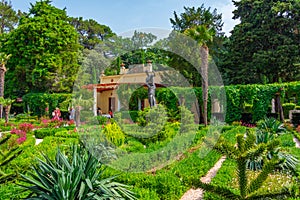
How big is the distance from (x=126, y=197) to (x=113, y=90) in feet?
76.8

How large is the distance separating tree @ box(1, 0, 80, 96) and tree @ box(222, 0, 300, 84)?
56.0ft

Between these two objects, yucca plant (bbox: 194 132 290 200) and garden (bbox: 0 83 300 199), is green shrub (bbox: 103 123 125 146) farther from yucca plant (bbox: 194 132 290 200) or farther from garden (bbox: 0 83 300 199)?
yucca plant (bbox: 194 132 290 200)

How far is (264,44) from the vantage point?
26078 mm

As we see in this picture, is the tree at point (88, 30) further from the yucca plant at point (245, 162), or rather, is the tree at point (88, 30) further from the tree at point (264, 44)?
the yucca plant at point (245, 162)

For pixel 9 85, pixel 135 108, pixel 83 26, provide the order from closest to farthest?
pixel 135 108 < pixel 9 85 < pixel 83 26

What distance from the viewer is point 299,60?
23.2 meters

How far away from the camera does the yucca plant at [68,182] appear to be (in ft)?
12.1

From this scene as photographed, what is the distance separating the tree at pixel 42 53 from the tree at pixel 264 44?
56.0 feet

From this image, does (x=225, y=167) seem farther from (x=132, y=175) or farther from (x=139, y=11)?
(x=139, y=11)

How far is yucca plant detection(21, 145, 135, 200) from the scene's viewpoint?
3.69 meters

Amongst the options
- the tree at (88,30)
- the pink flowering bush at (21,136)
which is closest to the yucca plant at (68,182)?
the pink flowering bush at (21,136)

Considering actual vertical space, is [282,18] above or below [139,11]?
above

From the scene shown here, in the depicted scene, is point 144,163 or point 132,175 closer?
point 132,175

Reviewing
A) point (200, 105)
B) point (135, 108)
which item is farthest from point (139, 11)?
point (135, 108)
